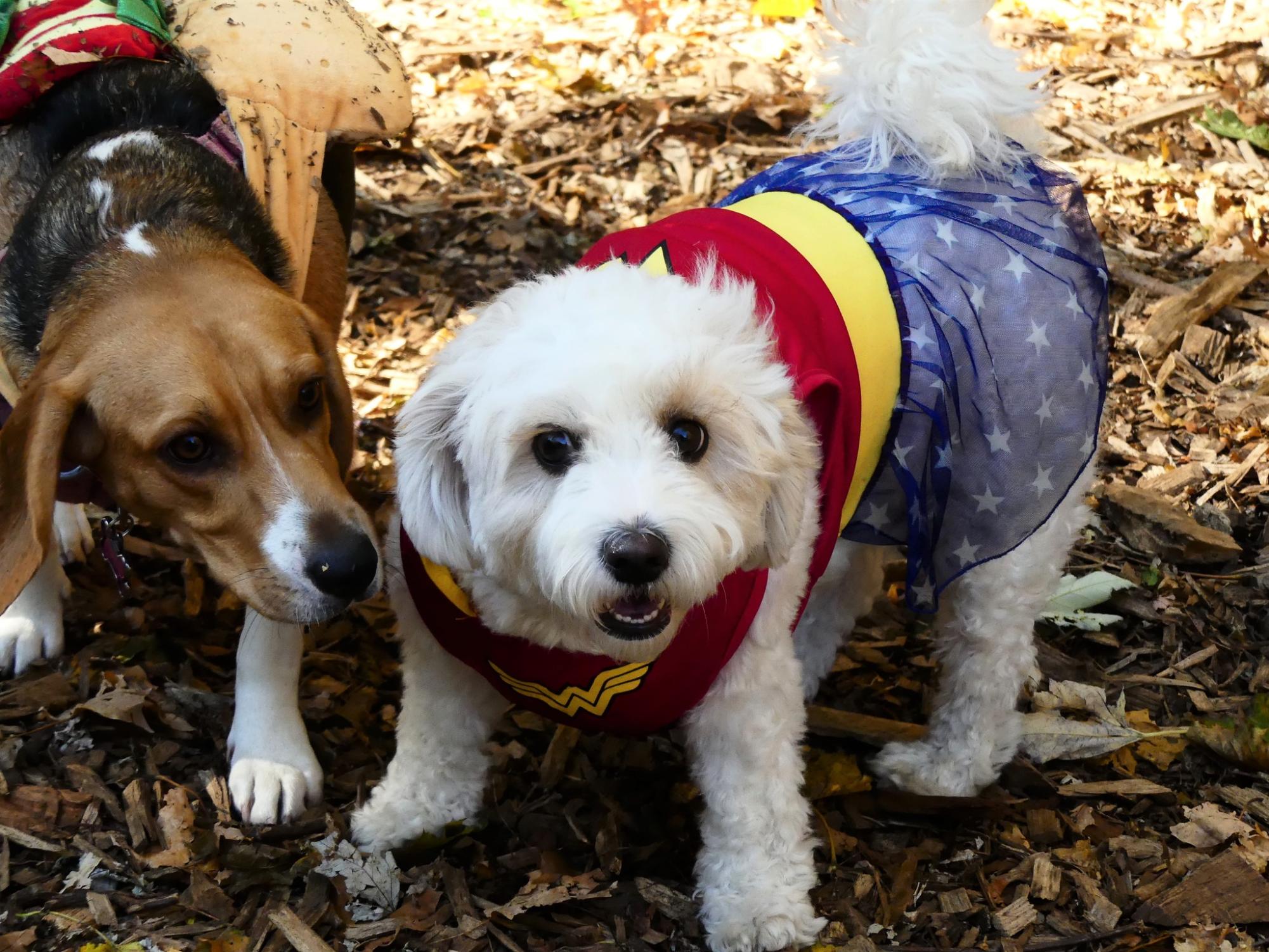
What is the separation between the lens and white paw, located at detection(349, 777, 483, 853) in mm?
3080

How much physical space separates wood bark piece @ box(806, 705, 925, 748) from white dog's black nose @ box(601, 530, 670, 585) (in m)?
1.56

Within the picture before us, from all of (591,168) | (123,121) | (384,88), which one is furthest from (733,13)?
(123,121)

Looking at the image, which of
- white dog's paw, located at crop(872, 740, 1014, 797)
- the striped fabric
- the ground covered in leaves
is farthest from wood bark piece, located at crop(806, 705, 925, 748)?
the striped fabric

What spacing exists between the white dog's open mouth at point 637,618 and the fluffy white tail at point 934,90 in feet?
4.71

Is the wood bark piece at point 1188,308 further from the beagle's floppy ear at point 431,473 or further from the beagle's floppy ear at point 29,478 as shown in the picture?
the beagle's floppy ear at point 29,478

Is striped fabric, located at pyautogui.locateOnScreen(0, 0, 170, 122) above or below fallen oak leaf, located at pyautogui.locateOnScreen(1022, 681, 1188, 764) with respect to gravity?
above

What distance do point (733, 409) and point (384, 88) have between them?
2189 mm

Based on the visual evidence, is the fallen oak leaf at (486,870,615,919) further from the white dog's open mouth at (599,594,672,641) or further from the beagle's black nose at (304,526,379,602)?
the white dog's open mouth at (599,594,672,641)

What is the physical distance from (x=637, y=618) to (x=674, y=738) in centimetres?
105

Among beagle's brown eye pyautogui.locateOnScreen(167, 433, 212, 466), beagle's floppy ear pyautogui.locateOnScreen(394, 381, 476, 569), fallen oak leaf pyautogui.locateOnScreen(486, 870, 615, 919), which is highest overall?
beagle's floppy ear pyautogui.locateOnScreen(394, 381, 476, 569)

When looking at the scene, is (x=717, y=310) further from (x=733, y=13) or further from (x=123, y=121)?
(x=733, y=13)

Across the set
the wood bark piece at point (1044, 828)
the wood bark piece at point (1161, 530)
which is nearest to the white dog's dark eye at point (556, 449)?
the wood bark piece at point (1044, 828)

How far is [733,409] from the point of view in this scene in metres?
Answer: 2.37

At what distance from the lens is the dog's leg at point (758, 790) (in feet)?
8.96
